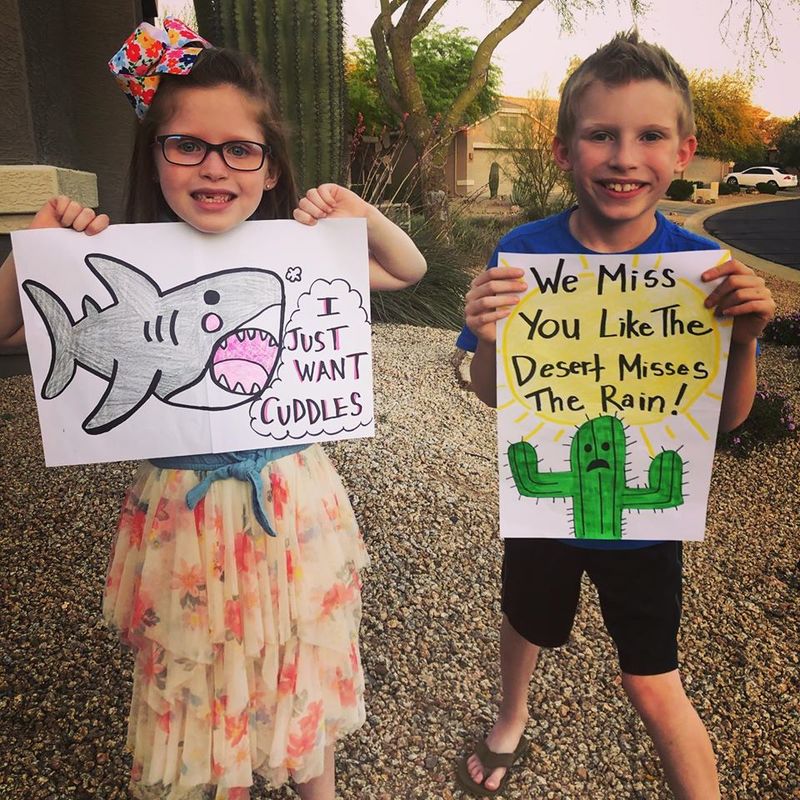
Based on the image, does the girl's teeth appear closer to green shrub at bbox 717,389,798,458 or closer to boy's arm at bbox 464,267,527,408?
boy's arm at bbox 464,267,527,408

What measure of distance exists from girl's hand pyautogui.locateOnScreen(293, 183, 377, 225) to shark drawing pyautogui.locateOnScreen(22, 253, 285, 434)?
0.12 metres

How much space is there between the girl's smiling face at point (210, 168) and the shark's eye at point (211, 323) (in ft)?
0.50

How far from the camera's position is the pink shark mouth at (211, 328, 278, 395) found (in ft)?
3.98

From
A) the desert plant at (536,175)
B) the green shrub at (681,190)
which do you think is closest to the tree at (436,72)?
the green shrub at (681,190)

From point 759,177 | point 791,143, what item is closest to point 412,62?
point 791,143

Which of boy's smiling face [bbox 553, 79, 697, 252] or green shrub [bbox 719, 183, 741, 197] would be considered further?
green shrub [bbox 719, 183, 741, 197]

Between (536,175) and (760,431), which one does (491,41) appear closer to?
(536,175)

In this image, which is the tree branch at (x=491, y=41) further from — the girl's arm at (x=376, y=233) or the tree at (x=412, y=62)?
the girl's arm at (x=376, y=233)

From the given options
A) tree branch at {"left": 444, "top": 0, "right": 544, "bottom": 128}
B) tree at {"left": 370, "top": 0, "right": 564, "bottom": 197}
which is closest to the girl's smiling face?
tree at {"left": 370, "top": 0, "right": 564, "bottom": 197}

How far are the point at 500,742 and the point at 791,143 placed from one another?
25.4m

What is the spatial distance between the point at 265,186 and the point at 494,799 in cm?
151

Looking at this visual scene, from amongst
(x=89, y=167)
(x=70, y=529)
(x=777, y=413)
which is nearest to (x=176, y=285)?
(x=70, y=529)

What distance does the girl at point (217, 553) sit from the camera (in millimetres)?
1142

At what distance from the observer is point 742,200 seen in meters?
25.3
